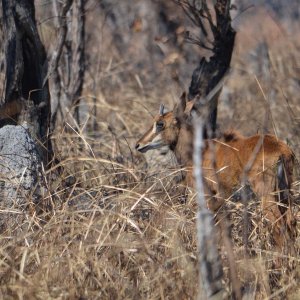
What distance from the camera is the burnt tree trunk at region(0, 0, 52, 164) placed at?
722 centimetres

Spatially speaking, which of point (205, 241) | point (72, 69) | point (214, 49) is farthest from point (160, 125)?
point (205, 241)

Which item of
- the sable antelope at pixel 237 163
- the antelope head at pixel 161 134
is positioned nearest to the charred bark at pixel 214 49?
the sable antelope at pixel 237 163

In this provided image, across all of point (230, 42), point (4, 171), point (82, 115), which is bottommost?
point (82, 115)

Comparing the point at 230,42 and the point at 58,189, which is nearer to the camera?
the point at 58,189

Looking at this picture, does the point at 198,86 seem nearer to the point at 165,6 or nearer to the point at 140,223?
the point at 140,223

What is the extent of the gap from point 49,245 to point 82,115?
5.61m

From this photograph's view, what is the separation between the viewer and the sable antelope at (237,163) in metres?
6.39

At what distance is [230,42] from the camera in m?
7.82

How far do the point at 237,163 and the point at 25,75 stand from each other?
196cm

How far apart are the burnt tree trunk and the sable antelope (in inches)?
48.1

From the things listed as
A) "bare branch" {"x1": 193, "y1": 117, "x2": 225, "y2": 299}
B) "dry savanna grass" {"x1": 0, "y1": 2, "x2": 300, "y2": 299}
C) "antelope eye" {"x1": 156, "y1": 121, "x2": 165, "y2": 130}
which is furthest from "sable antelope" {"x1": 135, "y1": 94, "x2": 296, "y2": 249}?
"bare branch" {"x1": 193, "y1": 117, "x2": 225, "y2": 299}

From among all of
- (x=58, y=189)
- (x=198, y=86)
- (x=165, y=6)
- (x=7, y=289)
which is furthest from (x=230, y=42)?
(x=165, y=6)

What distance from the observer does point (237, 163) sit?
304 inches

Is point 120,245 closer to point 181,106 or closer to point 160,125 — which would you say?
point 181,106
